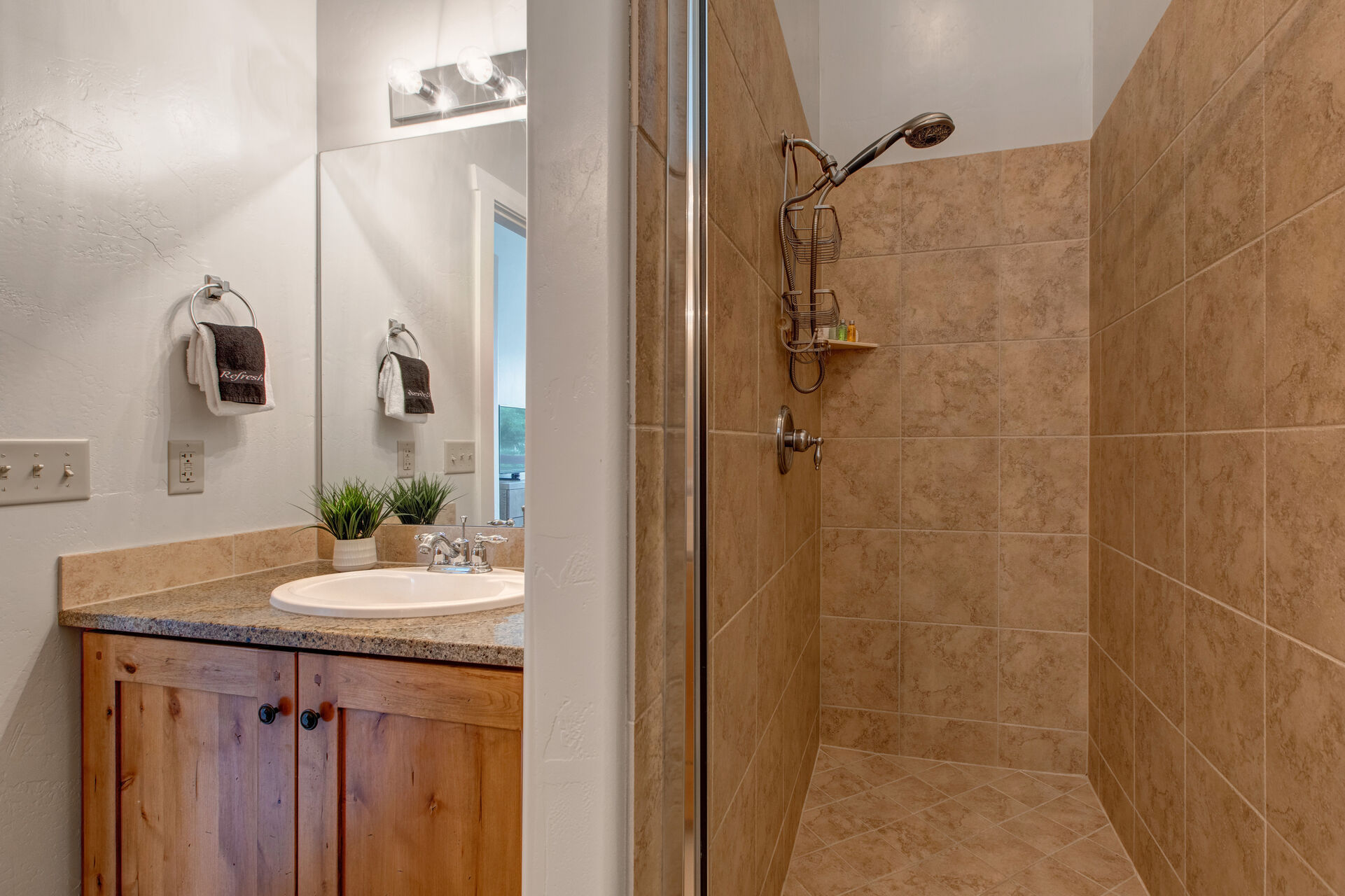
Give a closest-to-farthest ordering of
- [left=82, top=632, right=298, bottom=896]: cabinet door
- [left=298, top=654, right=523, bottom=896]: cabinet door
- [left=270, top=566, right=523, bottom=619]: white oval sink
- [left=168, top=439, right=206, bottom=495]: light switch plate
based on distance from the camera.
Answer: [left=298, top=654, right=523, bottom=896]: cabinet door, [left=82, top=632, right=298, bottom=896]: cabinet door, [left=270, top=566, right=523, bottom=619]: white oval sink, [left=168, top=439, right=206, bottom=495]: light switch plate

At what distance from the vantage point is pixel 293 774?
116cm

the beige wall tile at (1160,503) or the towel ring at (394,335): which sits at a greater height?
the towel ring at (394,335)

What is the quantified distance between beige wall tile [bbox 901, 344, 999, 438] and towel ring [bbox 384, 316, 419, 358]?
4.92ft

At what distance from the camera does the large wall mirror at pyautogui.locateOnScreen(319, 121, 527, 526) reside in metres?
1.73

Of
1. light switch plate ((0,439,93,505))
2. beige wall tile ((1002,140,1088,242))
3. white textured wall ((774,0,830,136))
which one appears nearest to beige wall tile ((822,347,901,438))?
beige wall tile ((1002,140,1088,242))

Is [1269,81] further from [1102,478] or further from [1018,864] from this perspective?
[1018,864]

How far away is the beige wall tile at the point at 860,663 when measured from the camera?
225 centimetres

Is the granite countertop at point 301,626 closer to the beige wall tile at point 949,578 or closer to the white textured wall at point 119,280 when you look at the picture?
the white textured wall at point 119,280

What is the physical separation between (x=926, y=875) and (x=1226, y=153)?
1645 millimetres

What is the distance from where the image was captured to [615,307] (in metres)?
0.68

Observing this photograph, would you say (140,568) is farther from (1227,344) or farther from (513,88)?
(1227,344)

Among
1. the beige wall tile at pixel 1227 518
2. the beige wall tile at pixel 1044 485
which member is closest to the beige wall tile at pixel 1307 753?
the beige wall tile at pixel 1227 518

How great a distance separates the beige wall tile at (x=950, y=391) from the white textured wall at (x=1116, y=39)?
752 mm

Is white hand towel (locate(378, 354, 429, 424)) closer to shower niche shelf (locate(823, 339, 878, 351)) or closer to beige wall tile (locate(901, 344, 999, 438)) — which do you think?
shower niche shelf (locate(823, 339, 878, 351))
